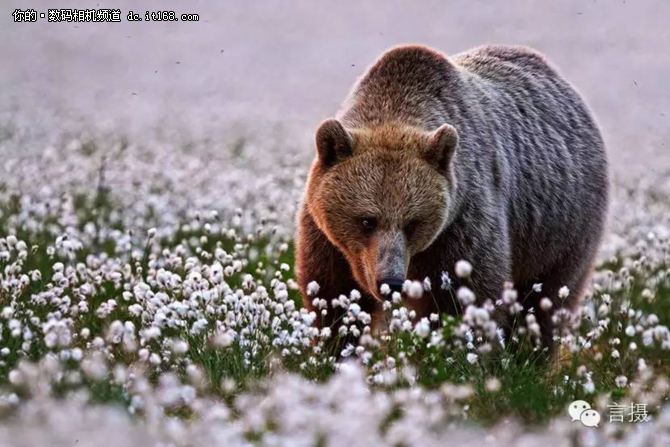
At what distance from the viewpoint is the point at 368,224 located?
605 cm

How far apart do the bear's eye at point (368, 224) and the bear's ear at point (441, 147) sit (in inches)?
21.9

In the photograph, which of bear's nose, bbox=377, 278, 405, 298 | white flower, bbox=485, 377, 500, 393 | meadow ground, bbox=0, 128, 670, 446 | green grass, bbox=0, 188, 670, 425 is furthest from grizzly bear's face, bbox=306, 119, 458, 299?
white flower, bbox=485, 377, 500, 393

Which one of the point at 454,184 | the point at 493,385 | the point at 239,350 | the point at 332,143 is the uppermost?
the point at 332,143

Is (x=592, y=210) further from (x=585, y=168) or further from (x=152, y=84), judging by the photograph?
(x=152, y=84)

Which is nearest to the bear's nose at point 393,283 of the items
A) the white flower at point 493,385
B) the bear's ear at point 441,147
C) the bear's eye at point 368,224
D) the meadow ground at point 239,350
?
the meadow ground at point 239,350

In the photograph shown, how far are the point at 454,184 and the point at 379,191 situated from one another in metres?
0.54

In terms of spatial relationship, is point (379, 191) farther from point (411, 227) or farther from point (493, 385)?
point (493, 385)

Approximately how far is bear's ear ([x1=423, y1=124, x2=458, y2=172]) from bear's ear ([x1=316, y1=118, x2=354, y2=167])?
48 cm

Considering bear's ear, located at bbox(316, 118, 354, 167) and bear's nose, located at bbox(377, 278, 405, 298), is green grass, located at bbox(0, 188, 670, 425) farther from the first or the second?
bear's ear, located at bbox(316, 118, 354, 167)

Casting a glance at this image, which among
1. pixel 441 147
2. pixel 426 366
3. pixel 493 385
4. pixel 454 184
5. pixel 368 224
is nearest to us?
pixel 493 385

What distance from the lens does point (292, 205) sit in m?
10.8

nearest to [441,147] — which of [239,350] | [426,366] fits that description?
[426,366]

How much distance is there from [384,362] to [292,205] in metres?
5.49

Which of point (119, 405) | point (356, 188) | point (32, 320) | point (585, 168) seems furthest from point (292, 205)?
point (119, 405)
